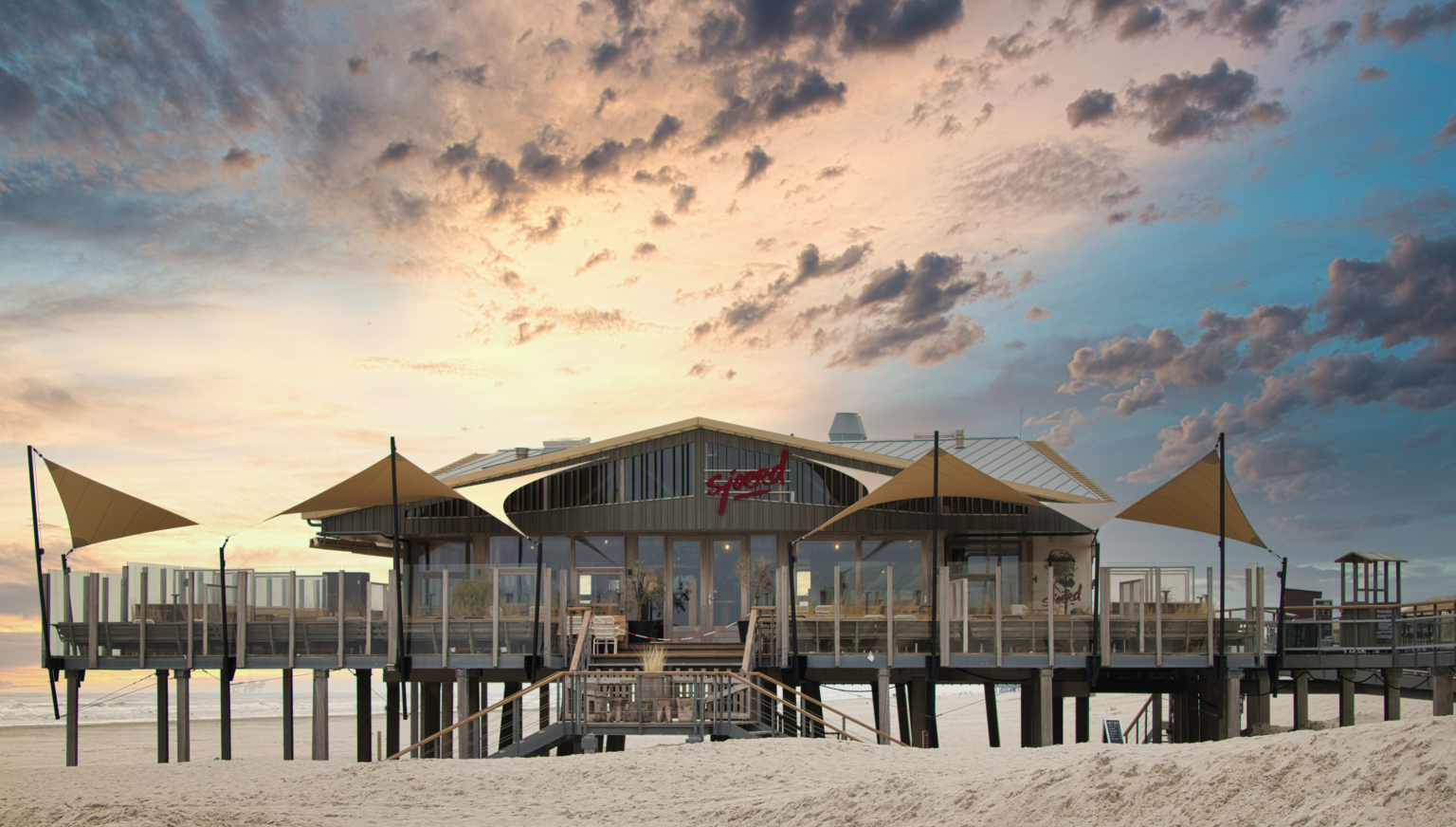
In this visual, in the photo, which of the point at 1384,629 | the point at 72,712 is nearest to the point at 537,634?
the point at 72,712

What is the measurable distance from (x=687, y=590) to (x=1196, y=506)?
1039cm

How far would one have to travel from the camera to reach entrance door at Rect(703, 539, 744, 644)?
25453 millimetres

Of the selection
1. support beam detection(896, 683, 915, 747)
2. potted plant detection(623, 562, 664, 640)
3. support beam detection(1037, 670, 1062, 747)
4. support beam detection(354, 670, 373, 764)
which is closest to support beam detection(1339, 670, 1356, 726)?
support beam detection(1037, 670, 1062, 747)

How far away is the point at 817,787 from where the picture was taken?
12.5 m

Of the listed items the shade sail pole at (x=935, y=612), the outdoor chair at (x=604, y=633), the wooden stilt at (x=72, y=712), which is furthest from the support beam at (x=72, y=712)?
the shade sail pole at (x=935, y=612)

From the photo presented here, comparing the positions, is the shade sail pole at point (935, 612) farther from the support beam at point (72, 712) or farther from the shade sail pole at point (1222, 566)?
the support beam at point (72, 712)

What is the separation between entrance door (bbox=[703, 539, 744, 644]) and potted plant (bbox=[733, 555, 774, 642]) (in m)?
0.04

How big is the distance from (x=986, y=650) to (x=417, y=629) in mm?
9783

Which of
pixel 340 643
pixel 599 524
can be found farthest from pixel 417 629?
pixel 599 524

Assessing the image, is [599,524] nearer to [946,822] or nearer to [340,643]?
[340,643]

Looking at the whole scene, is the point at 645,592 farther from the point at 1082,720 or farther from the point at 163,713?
the point at 163,713

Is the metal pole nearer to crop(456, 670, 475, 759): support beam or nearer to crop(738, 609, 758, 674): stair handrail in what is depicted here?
crop(456, 670, 475, 759): support beam

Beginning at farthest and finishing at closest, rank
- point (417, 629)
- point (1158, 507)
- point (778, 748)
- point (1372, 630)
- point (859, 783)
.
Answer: point (1372, 630) → point (1158, 507) → point (417, 629) → point (778, 748) → point (859, 783)

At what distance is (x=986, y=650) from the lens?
20.6 meters
